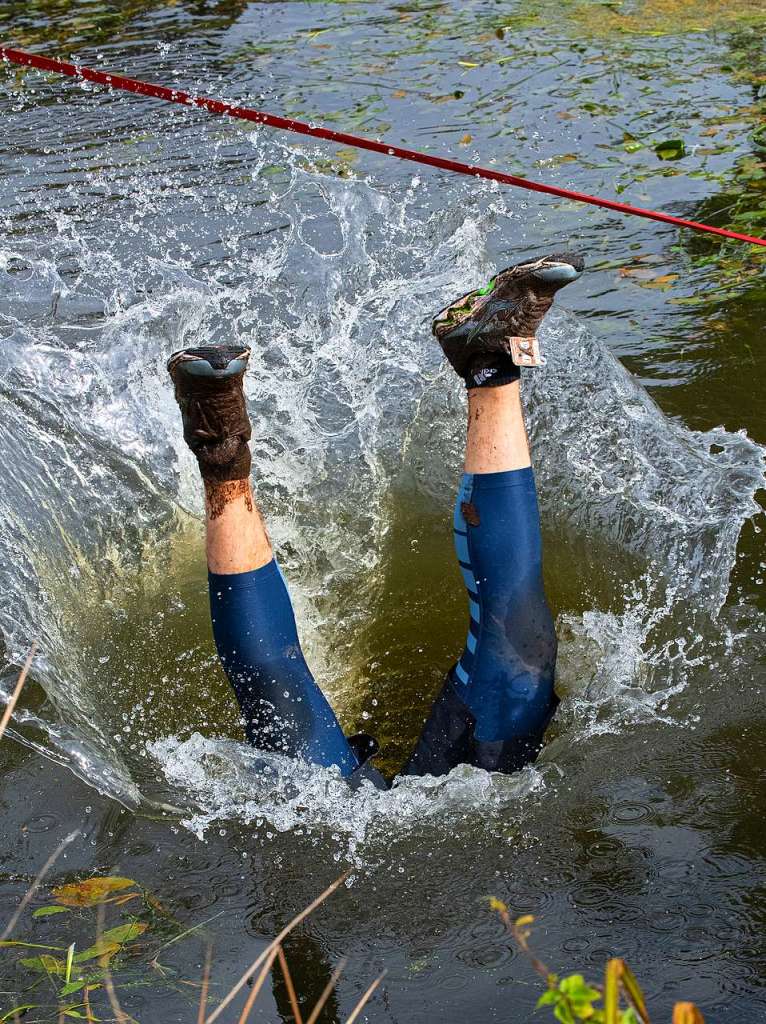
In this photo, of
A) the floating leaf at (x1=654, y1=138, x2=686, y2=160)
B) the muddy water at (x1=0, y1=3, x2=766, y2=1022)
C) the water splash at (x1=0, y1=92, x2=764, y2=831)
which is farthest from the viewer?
the floating leaf at (x1=654, y1=138, x2=686, y2=160)

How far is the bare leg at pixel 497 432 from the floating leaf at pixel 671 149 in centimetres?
409

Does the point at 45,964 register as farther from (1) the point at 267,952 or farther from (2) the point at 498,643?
(2) the point at 498,643

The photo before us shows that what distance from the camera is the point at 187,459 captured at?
13.4ft

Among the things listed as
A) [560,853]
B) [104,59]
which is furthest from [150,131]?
[560,853]

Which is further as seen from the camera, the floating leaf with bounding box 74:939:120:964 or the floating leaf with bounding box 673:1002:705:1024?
the floating leaf with bounding box 74:939:120:964

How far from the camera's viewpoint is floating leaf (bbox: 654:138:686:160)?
255 inches

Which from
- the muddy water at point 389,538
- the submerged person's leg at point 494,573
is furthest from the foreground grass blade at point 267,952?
the submerged person's leg at point 494,573

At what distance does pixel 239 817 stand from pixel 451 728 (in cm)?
55

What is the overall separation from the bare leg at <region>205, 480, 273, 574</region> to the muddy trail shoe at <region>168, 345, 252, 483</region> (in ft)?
0.09

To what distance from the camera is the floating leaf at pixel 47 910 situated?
2.66 m

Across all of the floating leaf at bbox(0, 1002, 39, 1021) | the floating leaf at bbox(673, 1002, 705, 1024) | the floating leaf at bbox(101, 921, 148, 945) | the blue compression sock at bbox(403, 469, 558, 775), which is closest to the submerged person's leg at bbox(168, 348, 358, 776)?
the blue compression sock at bbox(403, 469, 558, 775)

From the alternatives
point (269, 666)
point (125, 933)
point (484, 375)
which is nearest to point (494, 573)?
point (484, 375)

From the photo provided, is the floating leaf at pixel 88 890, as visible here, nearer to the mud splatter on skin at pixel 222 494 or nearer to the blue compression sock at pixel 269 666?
the blue compression sock at pixel 269 666

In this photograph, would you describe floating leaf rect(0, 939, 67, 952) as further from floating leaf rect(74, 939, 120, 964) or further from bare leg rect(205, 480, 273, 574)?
bare leg rect(205, 480, 273, 574)
